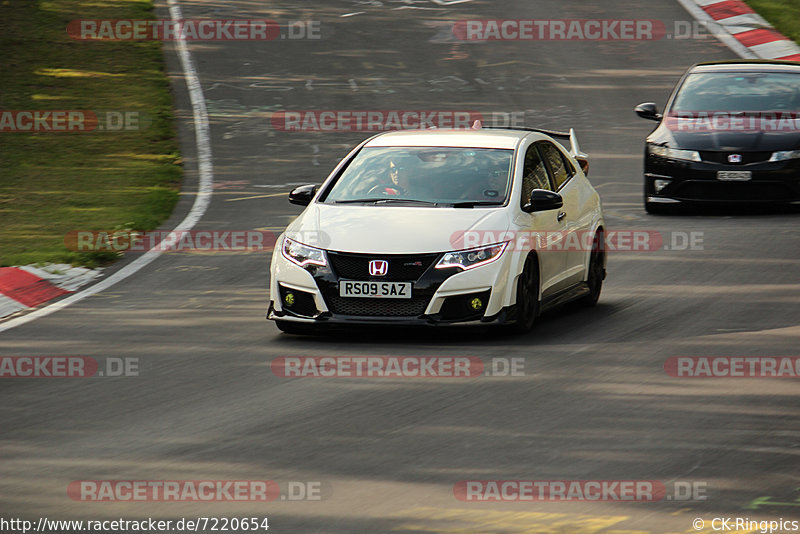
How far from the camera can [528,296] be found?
1062 centimetres

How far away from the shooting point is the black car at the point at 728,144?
54.0 feet

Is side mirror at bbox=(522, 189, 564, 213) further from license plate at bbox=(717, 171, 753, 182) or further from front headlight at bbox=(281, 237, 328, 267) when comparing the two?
license plate at bbox=(717, 171, 753, 182)

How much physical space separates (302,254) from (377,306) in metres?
0.77

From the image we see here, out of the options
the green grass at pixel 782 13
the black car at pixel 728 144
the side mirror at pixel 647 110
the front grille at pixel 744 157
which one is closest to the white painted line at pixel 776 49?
the green grass at pixel 782 13

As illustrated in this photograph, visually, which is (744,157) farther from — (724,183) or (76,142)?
(76,142)

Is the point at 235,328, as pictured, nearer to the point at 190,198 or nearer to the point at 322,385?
the point at 322,385

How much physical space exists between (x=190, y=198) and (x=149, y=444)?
10774 millimetres

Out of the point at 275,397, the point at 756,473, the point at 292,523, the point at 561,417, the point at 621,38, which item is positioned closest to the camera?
the point at 292,523

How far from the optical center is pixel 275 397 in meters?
8.69

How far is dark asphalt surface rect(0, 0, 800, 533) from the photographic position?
6473 millimetres

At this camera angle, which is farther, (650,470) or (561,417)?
(561,417)

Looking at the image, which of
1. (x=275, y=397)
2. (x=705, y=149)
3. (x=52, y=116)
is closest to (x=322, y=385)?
(x=275, y=397)

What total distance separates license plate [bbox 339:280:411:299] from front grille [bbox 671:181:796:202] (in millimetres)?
7560

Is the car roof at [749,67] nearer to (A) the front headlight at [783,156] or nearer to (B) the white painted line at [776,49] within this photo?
(A) the front headlight at [783,156]
